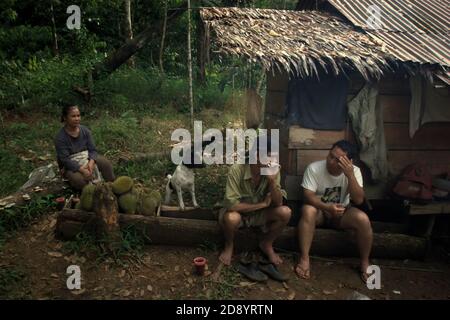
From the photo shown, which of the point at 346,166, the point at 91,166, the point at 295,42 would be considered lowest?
the point at 91,166

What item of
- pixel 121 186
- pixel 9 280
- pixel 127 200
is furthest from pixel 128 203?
pixel 9 280

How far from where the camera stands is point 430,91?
527 centimetres

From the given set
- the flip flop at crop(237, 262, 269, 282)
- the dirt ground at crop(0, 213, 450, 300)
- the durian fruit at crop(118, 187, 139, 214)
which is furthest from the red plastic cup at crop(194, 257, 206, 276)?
the durian fruit at crop(118, 187, 139, 214)

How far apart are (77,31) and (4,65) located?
101 inches

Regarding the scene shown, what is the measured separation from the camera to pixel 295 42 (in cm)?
502

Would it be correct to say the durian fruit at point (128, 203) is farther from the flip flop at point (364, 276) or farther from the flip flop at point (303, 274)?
the flip flop at point (364, 276)

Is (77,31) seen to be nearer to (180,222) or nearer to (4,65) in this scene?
(4,65)

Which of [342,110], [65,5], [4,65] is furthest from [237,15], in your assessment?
[65,5]

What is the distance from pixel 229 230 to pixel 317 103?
2.49 meters

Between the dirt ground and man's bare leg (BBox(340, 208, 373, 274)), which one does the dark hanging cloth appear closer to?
man's bare leg (BBox(340, 208, 373, 274))

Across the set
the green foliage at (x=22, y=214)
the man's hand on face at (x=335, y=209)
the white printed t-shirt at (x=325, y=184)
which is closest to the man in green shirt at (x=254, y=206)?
the white printed t-shirt at (x=325, y=184)

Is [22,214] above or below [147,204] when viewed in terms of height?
below

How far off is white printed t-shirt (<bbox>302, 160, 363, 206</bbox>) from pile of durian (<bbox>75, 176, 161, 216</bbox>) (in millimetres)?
2022

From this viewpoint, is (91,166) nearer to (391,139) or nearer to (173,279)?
(173,279)
